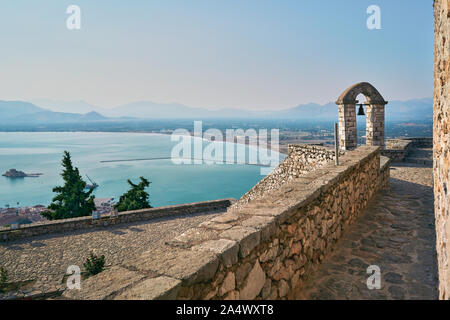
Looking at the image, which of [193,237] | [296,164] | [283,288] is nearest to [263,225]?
[193,237]

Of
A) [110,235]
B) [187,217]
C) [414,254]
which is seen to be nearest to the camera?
[414,254]

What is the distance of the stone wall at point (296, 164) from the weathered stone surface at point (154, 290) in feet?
27.6

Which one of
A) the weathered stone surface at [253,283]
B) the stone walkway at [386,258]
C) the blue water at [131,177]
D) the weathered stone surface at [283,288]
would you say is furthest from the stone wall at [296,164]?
the blue water at [131,177]

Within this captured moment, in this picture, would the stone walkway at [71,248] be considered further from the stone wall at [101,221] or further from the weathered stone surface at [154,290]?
the weathered stone surface at [154,290]

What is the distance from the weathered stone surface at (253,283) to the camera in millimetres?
1976

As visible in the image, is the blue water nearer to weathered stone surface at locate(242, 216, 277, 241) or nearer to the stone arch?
the stone arch

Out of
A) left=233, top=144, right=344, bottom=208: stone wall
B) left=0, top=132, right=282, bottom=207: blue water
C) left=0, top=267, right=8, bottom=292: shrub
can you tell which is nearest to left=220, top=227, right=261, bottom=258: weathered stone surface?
left=233, top=144, right=344, bottom=208: stone wall

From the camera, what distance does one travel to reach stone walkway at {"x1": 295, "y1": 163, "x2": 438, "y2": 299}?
2.72 meters

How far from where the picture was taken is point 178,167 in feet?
309

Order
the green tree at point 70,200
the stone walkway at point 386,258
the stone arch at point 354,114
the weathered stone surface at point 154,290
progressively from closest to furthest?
the weathered stone surface at point 154,290 → the stone walkway at point 386,258 → the stone arch at point 354,114 → the green tree at point 70,200

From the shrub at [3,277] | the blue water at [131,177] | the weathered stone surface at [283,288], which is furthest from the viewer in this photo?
the blue water at [131,177]
